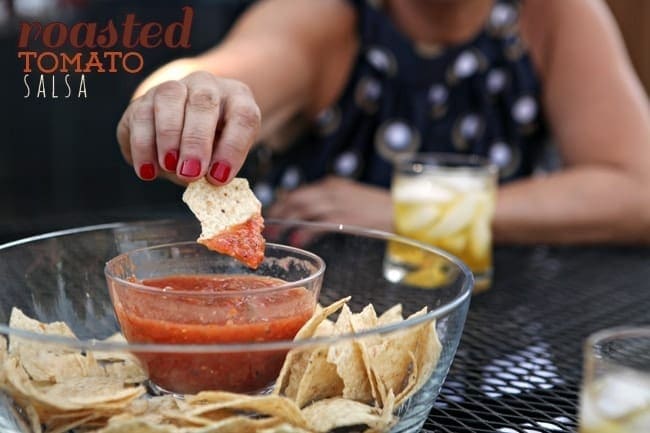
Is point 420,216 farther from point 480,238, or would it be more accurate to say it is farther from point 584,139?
point 584,139

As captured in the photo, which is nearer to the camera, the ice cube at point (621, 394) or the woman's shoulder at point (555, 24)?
the ice cube at point (621, 394)

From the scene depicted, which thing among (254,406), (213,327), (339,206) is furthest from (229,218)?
(339,206)

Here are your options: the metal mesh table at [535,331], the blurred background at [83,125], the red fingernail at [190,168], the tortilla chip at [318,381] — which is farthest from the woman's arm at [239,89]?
the blurred background at [83,125]

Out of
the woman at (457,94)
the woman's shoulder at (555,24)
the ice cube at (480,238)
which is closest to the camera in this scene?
the ice cube at (480,238)

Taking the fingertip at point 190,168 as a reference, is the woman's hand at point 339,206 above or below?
below

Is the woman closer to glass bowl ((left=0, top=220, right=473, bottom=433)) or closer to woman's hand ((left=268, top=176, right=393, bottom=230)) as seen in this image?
woman's hand ((left=268, top=176, right=393, bottom=230))

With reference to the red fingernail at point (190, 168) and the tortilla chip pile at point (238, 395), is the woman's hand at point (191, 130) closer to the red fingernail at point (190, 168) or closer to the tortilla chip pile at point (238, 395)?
the red fingernail at point (190, 168)

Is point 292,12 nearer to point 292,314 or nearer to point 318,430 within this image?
point 292,314
